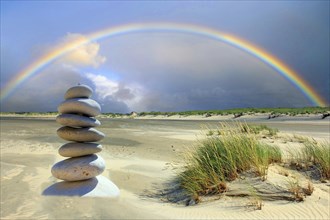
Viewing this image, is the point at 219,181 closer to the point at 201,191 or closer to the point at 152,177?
the point at 201,191

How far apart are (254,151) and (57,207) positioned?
5.58 meters

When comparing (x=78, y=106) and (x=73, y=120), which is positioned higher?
(x=78, y=106)

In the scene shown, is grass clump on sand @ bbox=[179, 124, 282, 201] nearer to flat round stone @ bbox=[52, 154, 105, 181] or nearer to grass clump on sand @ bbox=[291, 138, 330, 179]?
grass clump on sand @ bbox=[291, 138, 330, 179]

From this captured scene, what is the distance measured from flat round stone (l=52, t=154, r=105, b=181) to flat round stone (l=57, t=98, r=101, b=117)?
57.6 inches

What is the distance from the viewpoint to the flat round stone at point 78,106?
35.8 feet

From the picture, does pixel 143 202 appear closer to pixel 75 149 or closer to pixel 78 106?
pixel 75 149

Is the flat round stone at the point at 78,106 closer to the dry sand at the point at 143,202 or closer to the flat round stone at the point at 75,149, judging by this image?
the flat round stone at the point at 75,149

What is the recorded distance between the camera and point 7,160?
16.8 metres

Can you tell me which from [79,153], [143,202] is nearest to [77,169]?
[79,153]

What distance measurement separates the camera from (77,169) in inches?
414

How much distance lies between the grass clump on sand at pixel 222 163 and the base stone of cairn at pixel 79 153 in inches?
95.7

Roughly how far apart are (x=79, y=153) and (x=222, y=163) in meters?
4.33

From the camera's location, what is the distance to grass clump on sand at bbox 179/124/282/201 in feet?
31.4

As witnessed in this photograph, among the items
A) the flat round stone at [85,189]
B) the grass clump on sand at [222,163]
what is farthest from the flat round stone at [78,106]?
the grass clump on sand at [222,163]
